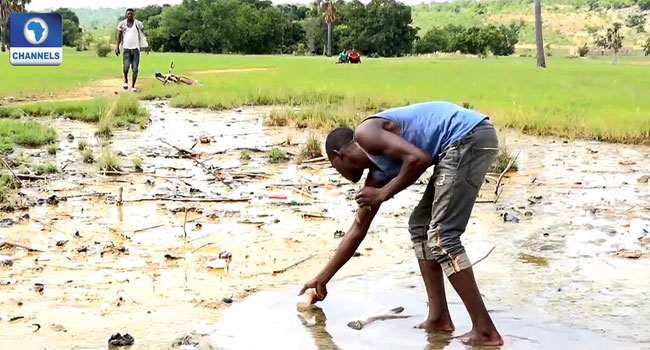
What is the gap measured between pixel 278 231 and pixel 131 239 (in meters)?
1.14

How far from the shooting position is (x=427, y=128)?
4164 millimetres

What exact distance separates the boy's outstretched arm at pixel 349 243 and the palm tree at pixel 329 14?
76.0 metres

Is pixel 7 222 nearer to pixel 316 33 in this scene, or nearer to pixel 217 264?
→ pixel 217 264

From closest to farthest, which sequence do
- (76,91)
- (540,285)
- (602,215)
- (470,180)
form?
Answer: (470,180) → (540,285) → (602,215) → (76,91)

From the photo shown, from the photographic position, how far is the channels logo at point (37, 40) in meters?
30.2

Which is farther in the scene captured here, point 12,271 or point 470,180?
point 12,271

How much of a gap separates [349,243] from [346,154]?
65 cm

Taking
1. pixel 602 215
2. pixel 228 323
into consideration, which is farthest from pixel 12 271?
pixel 602 215

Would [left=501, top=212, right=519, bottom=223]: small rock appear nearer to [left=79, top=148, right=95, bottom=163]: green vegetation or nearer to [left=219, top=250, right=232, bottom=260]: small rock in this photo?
[left=219, top=250, right=232, bottom=260]: small rock

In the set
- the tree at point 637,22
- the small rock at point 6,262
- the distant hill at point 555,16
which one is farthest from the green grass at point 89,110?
the tree at point 637,22

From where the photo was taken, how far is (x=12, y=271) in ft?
18.4

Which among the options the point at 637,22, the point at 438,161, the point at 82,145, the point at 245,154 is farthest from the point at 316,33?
the point at 438,161

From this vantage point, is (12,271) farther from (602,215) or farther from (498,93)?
(498,93)

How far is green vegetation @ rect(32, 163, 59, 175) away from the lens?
30.3 ft
